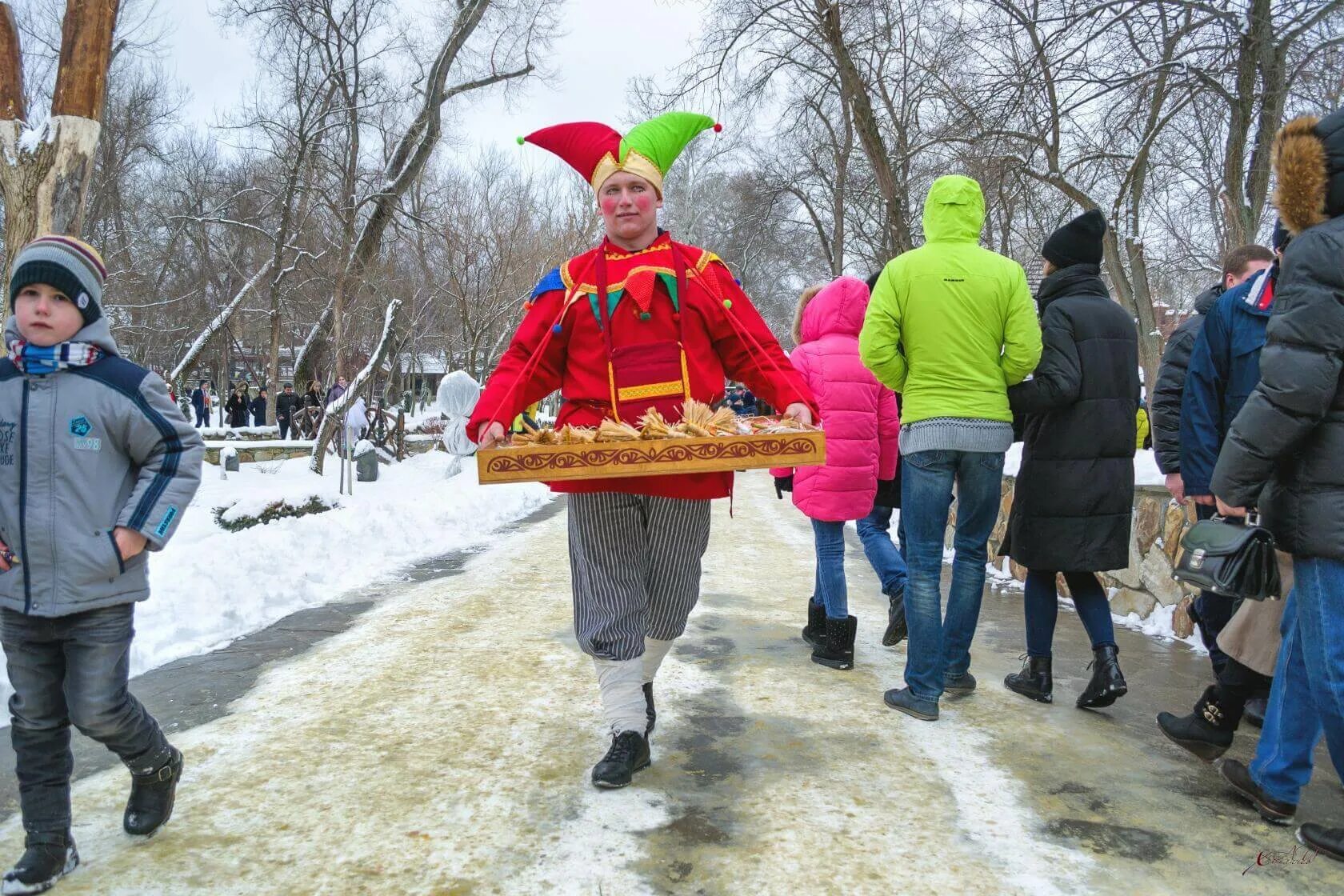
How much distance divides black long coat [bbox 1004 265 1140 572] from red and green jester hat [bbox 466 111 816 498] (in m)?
1.34

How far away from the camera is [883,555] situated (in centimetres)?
506

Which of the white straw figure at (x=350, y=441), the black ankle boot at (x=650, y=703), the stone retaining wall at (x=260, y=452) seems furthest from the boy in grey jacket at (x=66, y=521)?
the stone retaining wall at (x=260, y=452)

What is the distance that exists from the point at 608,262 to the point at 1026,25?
325 inches

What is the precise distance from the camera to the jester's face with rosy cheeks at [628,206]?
128 inches

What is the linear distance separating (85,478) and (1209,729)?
12.0 ft

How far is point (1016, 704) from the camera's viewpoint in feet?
13.3

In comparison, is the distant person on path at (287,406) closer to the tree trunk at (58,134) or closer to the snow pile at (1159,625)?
the tree trunk at (58,134)

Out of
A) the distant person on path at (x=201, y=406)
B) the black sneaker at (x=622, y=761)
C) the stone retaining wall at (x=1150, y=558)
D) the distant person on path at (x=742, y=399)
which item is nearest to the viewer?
the black sneaker at (x=622, y=761)

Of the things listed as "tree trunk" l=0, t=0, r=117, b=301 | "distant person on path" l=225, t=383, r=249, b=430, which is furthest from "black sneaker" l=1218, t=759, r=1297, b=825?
"distant person on path" l=225, t=383, r=249, b=430

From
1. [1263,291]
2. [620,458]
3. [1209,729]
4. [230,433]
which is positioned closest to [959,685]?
[1209,729]

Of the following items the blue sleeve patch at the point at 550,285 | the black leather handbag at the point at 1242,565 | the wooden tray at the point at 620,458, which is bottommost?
the black leather handbag at the point at 1242,565

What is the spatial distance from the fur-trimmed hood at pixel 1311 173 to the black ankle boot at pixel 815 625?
289 centimetres

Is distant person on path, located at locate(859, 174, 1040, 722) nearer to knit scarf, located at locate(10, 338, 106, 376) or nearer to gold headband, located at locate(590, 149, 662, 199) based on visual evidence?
gold headband, located at locate(590, 149, 662, 199)

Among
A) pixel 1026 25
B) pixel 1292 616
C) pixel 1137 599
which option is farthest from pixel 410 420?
→ pixel 1292 616
